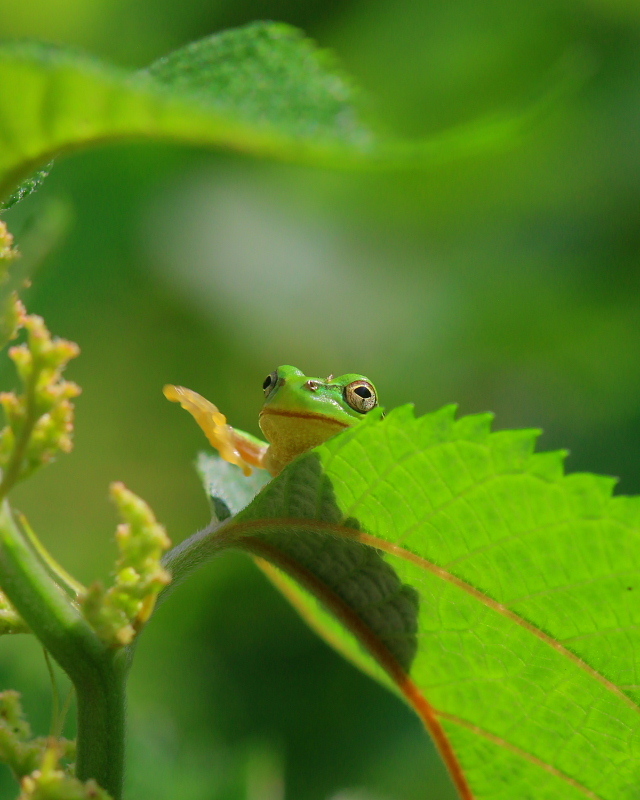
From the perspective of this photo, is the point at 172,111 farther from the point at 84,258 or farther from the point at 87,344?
the point at 87,344

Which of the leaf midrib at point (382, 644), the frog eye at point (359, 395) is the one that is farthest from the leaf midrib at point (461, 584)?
the frog eye at point (359, 395)

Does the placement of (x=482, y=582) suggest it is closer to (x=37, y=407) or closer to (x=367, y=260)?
(x=37, y=407)

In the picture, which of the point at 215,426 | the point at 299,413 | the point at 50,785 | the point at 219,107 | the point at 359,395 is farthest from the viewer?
the point at 359,395

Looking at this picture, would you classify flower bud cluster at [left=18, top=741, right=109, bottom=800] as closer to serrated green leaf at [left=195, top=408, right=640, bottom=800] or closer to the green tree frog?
serrated green leaf at [left=195, top=408, right=640, bottom=800]

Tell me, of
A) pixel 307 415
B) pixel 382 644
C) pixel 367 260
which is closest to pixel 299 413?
pixel 307 415

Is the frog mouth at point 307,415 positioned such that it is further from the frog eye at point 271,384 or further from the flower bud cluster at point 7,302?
the flower bud cluster at point 7,302

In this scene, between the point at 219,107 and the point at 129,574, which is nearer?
the point at 219,107
